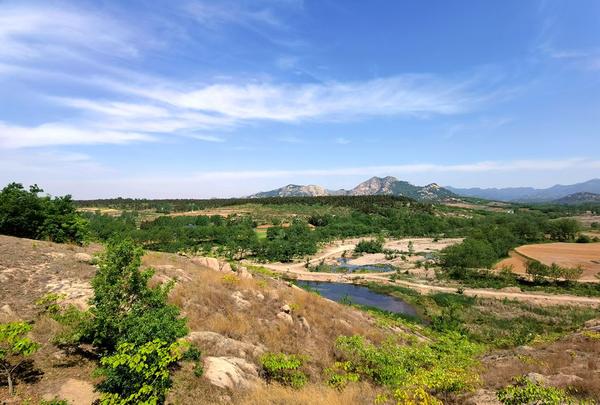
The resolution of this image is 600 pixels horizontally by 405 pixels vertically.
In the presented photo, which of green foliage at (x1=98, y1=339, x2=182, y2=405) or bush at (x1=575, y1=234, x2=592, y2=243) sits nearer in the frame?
green foliage at (x1=98, y1=339, x2=182, y2=405)

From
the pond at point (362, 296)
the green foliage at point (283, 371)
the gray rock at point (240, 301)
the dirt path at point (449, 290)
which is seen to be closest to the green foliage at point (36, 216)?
the gray rock at point (240, 301)

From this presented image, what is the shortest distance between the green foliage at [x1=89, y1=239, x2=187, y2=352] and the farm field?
3581 inches

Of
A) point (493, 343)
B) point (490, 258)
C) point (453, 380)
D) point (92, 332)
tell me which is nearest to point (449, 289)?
point (490, 258)

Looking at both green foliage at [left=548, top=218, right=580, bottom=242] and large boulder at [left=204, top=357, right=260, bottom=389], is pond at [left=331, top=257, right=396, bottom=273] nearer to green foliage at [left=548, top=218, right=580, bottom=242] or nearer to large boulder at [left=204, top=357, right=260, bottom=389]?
large boulder at [left=204, top=357, right=260, bottom=389]

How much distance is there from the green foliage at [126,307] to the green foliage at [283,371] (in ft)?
13.9

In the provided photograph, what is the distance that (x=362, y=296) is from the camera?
66.8 meters

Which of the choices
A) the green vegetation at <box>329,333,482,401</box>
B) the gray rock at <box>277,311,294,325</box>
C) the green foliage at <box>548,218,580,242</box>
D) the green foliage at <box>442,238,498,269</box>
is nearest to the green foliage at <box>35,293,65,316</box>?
the gray rock at <box>277,311,294,325</box>

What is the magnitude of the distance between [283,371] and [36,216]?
28708 millimetres

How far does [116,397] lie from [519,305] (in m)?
66.9

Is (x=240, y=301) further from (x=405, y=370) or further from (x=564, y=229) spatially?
(x=564, y=229)

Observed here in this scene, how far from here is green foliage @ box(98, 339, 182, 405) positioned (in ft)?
30.8

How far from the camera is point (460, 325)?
150 ft

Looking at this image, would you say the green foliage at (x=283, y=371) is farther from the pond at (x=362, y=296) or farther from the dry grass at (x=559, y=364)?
the pond at (x=362, y=296)

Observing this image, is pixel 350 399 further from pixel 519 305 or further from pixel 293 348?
pixel 519 305
